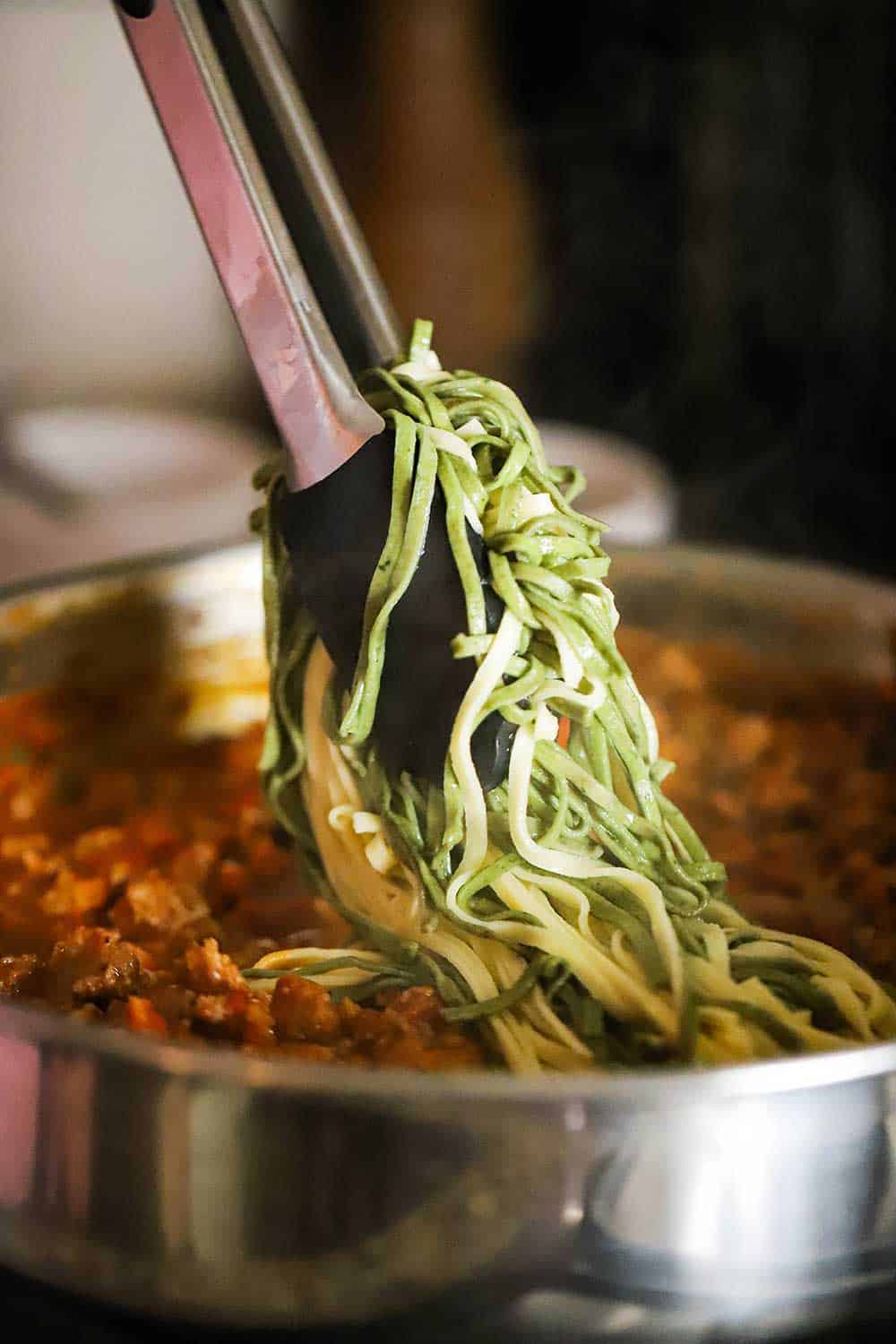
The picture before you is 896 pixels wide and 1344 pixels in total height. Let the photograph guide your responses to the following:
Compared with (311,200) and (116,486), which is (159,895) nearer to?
(311,200)

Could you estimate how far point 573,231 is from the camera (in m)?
3.04

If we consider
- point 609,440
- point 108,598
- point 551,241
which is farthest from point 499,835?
point 551,241

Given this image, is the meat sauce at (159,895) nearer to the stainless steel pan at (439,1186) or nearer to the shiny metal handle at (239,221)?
the stainless steel pan at (439,1186)

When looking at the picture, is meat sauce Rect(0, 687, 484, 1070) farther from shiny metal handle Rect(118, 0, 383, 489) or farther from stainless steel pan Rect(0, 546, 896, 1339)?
shiny metal handle Rect(118, 0, 383, 489)

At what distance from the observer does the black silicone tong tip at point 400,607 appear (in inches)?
37.9

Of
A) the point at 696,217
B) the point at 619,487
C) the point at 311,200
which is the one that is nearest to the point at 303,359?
the point at 311,200

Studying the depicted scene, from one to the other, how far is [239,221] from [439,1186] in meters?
0.57

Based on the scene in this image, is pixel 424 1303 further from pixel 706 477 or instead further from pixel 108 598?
pixel 706 477

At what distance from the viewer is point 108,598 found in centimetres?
A: 154

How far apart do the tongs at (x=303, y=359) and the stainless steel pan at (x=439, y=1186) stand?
1.05 ft

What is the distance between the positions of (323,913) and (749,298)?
6.57ft

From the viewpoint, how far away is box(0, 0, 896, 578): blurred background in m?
2.56

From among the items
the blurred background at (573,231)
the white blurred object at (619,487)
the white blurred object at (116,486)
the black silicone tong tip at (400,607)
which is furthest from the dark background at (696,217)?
the black silicone tong tip at (400,607)

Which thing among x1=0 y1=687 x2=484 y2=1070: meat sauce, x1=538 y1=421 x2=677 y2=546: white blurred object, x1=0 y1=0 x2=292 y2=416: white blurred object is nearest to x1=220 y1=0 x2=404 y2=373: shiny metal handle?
x1=0 y1=687 x2=484 y2=1070: meat sauce
